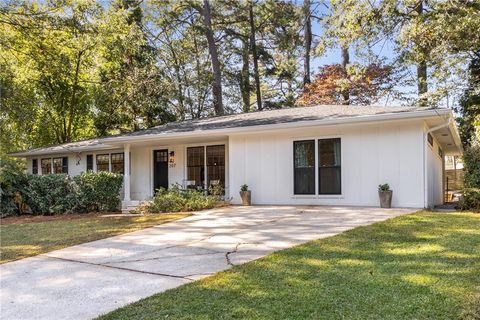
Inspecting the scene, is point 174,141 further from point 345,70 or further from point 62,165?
point 345,70

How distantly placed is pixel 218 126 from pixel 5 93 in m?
7.42

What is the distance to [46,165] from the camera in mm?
18812

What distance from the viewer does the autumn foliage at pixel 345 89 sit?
20.2 metres

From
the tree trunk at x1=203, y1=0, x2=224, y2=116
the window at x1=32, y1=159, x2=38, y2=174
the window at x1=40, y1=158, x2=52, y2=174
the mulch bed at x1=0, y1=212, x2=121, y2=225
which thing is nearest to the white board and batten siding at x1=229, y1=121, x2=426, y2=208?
the mulch bed at x1=0, y1=212, x2=121, y2=225

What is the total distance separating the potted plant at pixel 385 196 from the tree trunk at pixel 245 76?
1612 centimetres

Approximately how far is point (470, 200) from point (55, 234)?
950 centimetres

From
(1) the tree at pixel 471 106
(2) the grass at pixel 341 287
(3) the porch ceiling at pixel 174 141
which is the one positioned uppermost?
(1) the tree at pixel 471 106

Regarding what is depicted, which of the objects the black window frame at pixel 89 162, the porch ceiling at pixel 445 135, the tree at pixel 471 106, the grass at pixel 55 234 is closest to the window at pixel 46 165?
the black window frame at pixel 89 162

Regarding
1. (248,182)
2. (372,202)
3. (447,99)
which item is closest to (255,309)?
(372,202)

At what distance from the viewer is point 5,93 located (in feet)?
44.8

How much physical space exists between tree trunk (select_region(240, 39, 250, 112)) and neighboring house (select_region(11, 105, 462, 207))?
36.9 ft

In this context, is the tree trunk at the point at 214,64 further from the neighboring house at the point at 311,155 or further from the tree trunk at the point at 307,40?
the neighboring house at the point at 311,155

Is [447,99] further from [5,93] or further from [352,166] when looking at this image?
[5,93]

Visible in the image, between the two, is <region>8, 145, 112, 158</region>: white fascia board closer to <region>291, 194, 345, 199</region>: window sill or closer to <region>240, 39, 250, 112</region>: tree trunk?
<region>291, 194, 345, 199</region>: window sill
